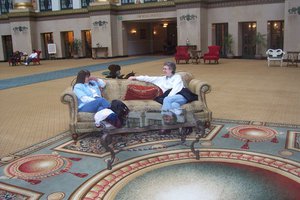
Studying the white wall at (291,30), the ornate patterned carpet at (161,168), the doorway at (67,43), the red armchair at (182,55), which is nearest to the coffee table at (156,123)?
the ornate patterned carpet at (161,168)

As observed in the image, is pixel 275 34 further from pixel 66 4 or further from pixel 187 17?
pixel 66 4

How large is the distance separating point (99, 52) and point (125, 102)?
59.3ft

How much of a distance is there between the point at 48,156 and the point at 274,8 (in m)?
16.5

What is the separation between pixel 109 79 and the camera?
584 cm

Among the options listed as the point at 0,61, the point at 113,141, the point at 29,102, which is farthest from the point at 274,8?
the point at 0,61

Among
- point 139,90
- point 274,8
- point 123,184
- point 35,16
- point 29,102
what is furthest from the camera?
point 35,16

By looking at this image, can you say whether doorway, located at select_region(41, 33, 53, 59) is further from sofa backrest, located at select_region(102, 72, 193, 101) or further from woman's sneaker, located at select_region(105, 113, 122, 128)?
woman's sneaker, located at select_region(105, 113, 122, 128)

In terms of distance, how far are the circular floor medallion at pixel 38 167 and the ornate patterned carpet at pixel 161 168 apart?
11 mm

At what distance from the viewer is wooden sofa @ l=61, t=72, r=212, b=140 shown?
488 centimetres

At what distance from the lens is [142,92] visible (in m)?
5.64

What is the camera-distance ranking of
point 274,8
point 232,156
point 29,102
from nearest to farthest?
point 232,156
point 29,102
point 274,8

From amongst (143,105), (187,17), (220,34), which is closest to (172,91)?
(143,105)

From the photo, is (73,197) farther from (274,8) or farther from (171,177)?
(274,8)

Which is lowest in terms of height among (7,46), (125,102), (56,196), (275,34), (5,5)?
(56,196)
